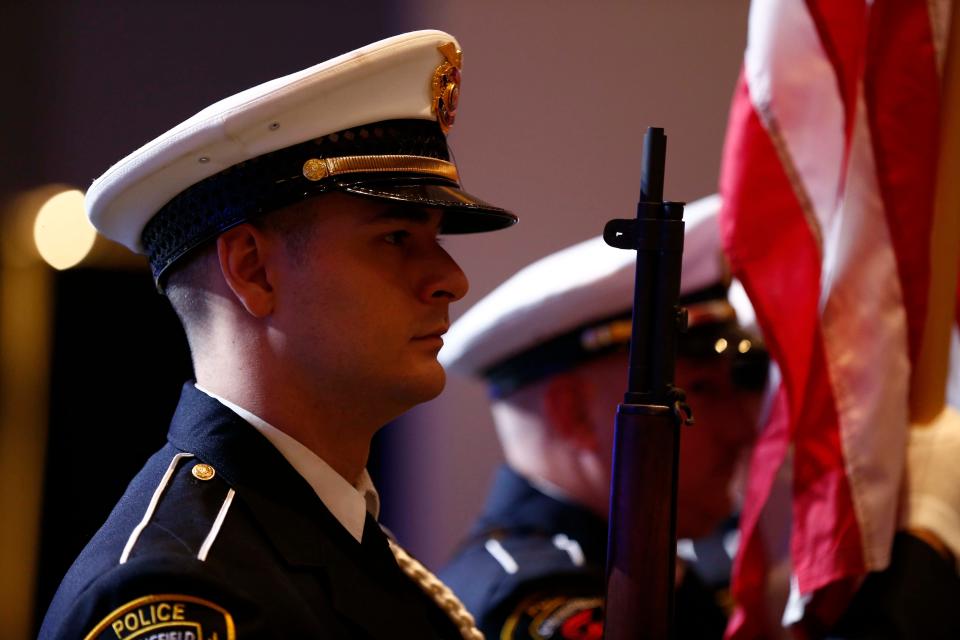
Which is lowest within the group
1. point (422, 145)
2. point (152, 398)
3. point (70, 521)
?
point (70, 521)

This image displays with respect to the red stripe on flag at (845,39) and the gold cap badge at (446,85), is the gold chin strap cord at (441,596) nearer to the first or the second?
the gold cap badge at (446,85)

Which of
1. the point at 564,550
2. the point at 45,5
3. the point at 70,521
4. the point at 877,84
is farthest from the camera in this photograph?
the point at 45,5

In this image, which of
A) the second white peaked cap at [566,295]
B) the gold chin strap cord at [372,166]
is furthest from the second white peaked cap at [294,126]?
the second white peaked cap at [566,295]

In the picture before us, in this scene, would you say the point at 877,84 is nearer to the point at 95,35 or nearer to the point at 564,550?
the point at 564,550

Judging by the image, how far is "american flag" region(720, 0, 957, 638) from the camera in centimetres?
168

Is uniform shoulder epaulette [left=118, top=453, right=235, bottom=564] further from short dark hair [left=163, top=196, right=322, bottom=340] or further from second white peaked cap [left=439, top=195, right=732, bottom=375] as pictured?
second white peaked cap [left=439, top=195, right=732, bottom=375]

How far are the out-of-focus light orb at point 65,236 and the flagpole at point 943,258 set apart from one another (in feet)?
5.76

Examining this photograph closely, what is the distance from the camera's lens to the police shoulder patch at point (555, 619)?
5.79ft

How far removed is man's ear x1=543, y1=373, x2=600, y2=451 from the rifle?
0.80 meters

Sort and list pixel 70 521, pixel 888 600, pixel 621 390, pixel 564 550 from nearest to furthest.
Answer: pixel 888 600
pixel 564 550
pixel 621 390
pixel 70 521

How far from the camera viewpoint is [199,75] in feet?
9.52

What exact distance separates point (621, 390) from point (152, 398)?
1103mm

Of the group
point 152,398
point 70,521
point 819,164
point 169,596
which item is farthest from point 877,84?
point 70,521

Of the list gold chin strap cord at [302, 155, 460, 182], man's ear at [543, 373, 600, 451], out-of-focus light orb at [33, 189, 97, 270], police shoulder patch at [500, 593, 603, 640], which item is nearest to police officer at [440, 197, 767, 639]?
man's ear at [543, 373, 600, 451]
